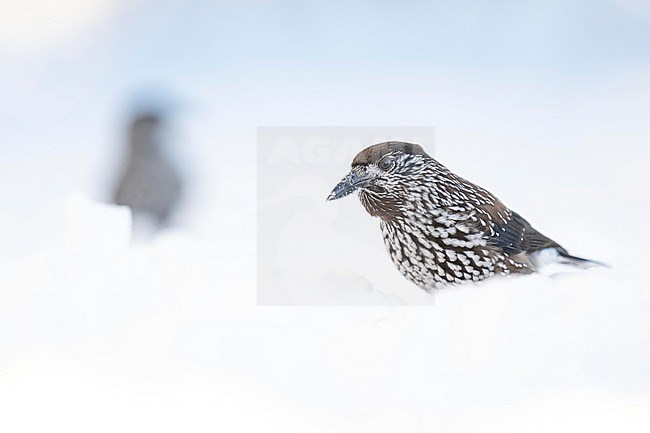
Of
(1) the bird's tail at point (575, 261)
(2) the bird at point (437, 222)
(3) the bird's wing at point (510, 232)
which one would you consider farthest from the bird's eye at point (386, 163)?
(1) the bird's tail at point (575, 261)

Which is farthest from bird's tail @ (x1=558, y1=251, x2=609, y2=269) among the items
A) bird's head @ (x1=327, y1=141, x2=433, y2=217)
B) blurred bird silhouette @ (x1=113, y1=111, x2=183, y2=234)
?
blurred bird silhouette @ (x1=113, y1=111, x2=183, y2=234)

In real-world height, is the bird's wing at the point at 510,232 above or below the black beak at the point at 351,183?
below

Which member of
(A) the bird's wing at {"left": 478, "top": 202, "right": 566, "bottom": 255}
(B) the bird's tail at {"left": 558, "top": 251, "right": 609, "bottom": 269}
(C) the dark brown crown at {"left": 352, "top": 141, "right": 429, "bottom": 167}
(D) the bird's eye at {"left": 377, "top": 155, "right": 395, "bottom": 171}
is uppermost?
(C) the dark brown crown at {"left": 352, "top": 141, "right": 429, "bottom": 167}

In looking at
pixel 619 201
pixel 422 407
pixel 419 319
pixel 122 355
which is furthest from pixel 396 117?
pixel 122 355

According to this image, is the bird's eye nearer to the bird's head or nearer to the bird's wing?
the bird's head

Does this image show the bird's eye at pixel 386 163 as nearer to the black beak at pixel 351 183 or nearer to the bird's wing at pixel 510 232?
the black beak at pixel 351 183

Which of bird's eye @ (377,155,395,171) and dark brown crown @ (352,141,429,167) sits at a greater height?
dark brown crown @ (352,141,429,167)

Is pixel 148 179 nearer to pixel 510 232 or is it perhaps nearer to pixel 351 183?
pixel 351 183
